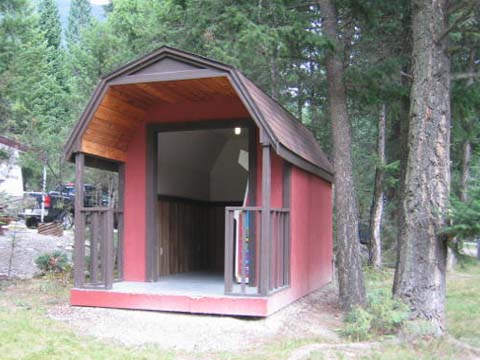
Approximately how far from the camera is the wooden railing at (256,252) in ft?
21.7

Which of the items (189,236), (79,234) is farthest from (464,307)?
(79,234)

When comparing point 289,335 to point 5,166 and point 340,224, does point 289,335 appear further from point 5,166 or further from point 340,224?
point 5,166

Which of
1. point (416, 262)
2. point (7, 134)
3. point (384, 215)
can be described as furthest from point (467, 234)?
point (384, 215)

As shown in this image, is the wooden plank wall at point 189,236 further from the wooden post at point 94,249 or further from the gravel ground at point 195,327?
the gravel ground at point 195,327

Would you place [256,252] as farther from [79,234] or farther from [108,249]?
[79,234]

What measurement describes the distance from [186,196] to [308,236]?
249 cm

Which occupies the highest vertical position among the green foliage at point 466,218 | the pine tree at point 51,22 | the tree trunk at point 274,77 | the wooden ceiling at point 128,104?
the pine tree at point 51,22

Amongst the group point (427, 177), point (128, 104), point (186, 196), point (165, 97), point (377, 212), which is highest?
point (165, 97)

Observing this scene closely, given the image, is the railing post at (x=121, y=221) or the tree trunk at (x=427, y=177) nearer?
the tree trunk at (x=427, y=177)

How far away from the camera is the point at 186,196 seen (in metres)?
10.2

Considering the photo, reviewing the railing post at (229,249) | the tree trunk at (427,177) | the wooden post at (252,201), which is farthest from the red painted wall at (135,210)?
the tree trunk at (427,177)

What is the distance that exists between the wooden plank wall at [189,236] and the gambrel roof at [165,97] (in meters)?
1.55

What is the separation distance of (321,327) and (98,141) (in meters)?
4.04

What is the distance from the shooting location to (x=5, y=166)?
10.6m
